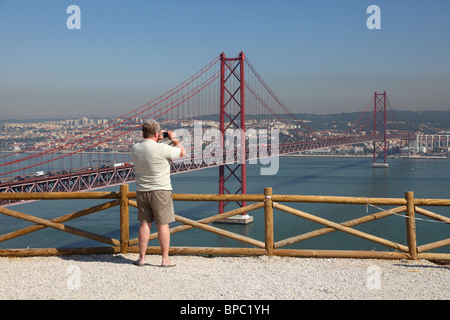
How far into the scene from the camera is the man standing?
507 cm

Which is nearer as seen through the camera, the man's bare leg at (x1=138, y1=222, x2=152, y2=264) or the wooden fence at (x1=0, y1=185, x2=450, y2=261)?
the man's bare leg at (x1=138, y1=222, x2=152, y2=264)

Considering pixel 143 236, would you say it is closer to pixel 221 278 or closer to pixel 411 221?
pixel 221 278

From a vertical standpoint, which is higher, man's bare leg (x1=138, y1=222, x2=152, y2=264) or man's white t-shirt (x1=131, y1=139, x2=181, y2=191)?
man's white t-shirt (x1=131, y1=139, x2=181, y2=191)

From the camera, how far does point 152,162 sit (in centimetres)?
508

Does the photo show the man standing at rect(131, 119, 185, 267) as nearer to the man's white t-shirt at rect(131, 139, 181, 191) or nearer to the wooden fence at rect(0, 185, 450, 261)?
the man's white t-shirt at rect(131, 139, 181, 191)

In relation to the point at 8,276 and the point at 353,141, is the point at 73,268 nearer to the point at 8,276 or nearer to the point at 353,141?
the point at 8,276

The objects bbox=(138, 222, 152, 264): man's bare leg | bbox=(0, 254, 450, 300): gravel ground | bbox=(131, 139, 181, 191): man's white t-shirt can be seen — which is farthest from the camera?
bbox=(138, 222, 152, 264): man's bare leg

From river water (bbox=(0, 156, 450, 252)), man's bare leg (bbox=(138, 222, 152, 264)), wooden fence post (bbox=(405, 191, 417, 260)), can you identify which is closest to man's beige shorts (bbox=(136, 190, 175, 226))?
man's bare leg (bbox=(138, 222, 152, 264))

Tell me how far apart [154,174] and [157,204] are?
A: 315 millimetres

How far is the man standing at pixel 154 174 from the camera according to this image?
199 inches

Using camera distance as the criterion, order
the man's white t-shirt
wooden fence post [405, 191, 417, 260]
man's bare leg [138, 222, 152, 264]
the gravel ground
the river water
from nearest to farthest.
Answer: the gravel ground
the man's white t-shirt
man's bare leg [138, 222, 152, 264]
wooden fence post [405, 191, 417, 260]
the river water

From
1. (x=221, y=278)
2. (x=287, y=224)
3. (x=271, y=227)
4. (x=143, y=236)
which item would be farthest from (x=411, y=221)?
(x=287, y=224)
